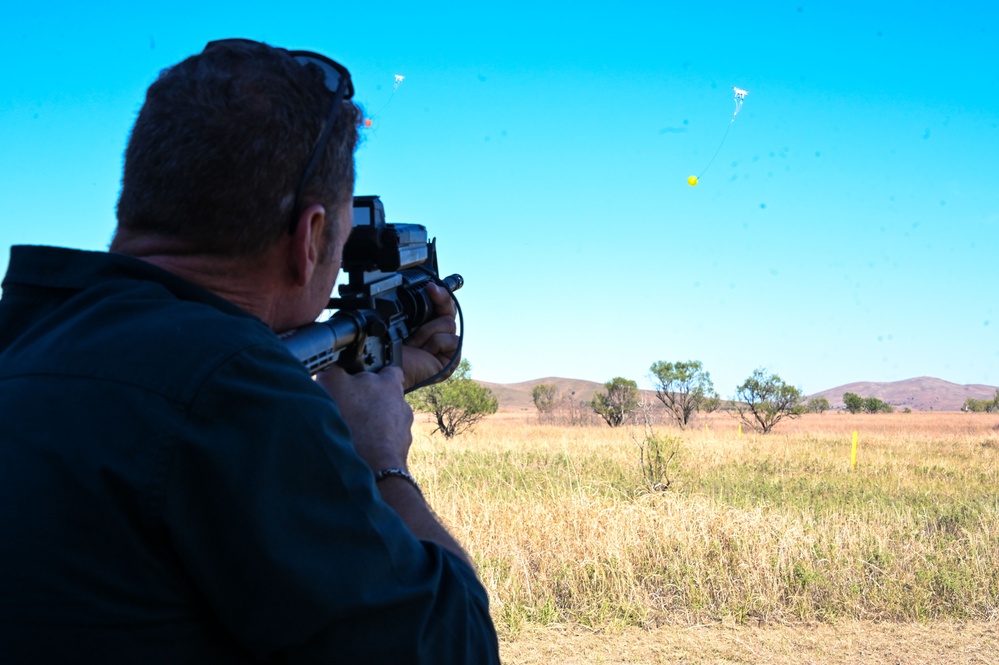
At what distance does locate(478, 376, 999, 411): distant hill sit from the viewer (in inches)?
4850

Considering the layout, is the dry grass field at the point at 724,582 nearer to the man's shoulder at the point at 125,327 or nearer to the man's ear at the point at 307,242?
the man's ear at the point at 307,242

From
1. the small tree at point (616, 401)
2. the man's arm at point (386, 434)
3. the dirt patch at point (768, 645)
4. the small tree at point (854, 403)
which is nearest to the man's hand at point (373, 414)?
the man's arm at point (386, 434)

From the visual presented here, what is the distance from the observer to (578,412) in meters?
44.8

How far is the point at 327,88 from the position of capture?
1.42 meters

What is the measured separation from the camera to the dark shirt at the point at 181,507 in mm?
994

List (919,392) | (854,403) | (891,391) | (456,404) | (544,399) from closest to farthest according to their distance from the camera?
1. (456,404)
2. (544,399)
3. (854,403)
4. (919,392)
5. (891,391)

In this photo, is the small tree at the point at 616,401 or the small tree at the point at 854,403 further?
the small tree at the point at 854,403

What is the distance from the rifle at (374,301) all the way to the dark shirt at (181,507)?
1.40 feet

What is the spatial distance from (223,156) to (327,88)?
26 cm

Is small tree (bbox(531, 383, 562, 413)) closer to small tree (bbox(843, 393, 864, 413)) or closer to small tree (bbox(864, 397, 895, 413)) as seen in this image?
small tree (bbox(843, 393, 864, 413))

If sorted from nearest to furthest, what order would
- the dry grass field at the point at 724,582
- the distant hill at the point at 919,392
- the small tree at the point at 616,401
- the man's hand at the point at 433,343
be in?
the man's hand at the point at 433,343, the dry grass field at the point at 724,582, the small tree at the point at 616,401, the distant hill at the point at 919,392

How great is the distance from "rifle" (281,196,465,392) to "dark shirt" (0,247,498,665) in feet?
1.40

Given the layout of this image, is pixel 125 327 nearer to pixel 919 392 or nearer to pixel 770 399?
pixel 770 399

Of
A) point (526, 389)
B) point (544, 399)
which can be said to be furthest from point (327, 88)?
point (526, 389)
